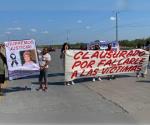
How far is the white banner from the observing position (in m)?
19.2

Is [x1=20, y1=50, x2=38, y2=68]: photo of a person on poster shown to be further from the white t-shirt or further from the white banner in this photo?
the white banner

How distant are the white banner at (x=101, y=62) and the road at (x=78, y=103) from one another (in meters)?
0.74

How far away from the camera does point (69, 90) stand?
54.5 feet

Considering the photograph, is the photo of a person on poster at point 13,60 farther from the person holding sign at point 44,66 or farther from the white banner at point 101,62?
the white banner at point 101,62

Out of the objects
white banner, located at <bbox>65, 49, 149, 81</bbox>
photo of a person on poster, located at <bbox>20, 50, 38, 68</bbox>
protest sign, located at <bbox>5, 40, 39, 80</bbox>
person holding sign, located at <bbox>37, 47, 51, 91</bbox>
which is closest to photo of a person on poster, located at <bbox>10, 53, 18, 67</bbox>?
protest sign, located at <bbox>5, 40, 39, 80</bbox>

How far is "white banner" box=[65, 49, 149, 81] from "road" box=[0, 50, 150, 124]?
0.74 m

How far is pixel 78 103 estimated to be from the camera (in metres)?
13.0

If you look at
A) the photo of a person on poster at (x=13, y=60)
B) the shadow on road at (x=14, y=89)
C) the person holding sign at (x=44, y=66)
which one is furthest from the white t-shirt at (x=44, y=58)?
the shadow on road at (x=14, y=89)

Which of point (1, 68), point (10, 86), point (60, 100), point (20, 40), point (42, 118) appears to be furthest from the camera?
point (10, 86)

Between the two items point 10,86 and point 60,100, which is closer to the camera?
point 60,100

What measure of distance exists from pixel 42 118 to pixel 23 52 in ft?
20.6

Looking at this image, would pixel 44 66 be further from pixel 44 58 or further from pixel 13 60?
pixel 13 60

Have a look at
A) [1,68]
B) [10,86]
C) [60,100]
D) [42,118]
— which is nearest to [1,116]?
[42,118]

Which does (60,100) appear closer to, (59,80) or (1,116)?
(1,116)
